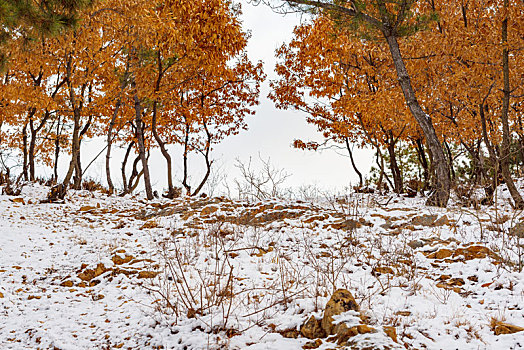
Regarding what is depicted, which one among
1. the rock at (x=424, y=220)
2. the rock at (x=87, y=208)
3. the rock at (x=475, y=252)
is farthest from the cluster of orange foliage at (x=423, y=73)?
the rock at (x=87, y=208)

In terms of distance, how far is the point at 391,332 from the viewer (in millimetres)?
2717

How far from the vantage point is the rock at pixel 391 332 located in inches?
105

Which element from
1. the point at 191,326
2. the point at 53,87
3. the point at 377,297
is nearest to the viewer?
the point at 191,326

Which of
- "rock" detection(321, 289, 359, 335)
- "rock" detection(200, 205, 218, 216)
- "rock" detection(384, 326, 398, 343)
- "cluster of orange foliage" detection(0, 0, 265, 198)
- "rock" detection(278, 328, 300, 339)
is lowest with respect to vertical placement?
"rock" detection(278, 328, 300, 339)

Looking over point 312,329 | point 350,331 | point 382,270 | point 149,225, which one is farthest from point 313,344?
point 149,225

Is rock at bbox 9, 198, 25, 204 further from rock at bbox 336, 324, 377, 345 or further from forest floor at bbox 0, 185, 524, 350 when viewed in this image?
rock at bbox 336, 324, 377, 345

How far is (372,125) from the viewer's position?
47.6ft

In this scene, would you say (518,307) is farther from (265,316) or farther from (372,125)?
(372,125)

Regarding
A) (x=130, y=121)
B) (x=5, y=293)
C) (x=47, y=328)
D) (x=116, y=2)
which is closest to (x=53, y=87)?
(x=130, y=121)

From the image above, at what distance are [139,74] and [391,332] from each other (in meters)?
11.8

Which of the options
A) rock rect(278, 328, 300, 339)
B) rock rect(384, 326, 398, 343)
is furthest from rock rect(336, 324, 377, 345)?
rock rect(278, 328, 300, 339)

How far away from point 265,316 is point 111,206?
8803mm

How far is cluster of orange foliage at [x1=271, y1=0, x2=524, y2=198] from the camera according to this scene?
867 centimetres

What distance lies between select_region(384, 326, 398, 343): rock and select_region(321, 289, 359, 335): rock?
1.25 ft
